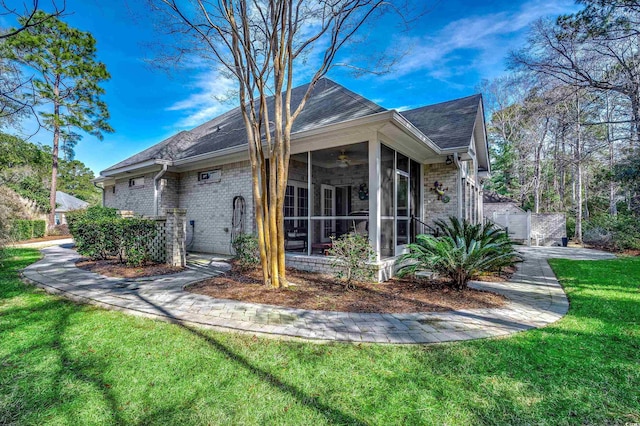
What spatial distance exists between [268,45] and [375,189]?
11.8 feet

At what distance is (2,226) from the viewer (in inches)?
270

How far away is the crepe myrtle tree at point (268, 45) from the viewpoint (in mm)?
5129

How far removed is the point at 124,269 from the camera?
6.98 m

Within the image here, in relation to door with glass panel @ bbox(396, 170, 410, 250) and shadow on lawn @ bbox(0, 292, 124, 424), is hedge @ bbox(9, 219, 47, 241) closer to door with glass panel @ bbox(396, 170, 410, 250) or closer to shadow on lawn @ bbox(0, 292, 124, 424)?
shadow on lawn @ bbox(0, 292, 124, 424)

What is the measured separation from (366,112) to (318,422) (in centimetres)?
521

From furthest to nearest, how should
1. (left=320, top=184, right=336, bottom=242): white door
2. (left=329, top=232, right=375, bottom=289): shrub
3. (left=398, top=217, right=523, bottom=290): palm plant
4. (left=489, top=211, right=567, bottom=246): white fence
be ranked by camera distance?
(left=489, top=211, right=567, bottom=246): white fence < (left=320, top=184, right=336, bottom=242): white door < (left=329, top=232, right=375, bottom=289): shrub < (left=398, top=217, right=523, bottom=290): palm plant

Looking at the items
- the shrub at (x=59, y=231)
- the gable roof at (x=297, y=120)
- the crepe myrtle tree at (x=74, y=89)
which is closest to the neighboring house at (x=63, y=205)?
the shrub at (x=59, y=231)

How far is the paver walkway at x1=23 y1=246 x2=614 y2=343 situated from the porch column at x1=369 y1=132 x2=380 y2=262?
7.33ft

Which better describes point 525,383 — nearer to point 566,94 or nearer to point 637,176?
point 566,94

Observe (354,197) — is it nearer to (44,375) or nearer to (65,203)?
(44,375)

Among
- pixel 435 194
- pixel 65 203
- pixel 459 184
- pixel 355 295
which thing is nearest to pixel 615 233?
pixel 459 184

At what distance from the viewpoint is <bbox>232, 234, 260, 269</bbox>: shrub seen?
261 inches

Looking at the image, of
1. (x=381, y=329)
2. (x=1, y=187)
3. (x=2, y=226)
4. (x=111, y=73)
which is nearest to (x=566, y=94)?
(x=381, y=329)

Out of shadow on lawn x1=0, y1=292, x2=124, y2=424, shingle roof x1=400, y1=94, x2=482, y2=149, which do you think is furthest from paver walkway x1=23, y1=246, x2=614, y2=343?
shingle roof x1=400, y1=94, x2=482, y2=149
